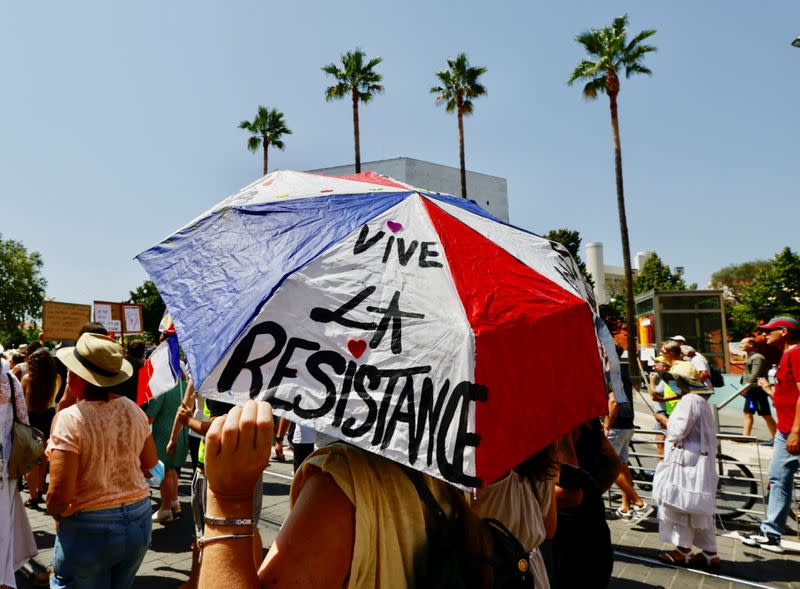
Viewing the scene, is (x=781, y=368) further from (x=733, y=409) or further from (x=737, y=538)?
(x=733, y=409)

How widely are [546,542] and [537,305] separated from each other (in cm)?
101

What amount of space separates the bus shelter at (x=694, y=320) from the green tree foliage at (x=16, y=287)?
55.2 m

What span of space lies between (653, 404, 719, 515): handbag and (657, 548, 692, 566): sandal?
38cm

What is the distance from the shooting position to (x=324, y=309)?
145 centimetres

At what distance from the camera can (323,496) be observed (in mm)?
1338

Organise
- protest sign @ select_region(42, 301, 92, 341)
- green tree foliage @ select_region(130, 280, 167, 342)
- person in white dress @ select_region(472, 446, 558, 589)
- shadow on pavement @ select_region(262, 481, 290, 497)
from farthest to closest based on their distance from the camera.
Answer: green tree foliage @ select_region(130, 280, 167, 342) → protest sign @ select_region(42, 301, 92, 341) → shadow on pavement @ select_region(262, 481, 290, 497) → person in white dress @ select_region(472, 446, 558, 589)

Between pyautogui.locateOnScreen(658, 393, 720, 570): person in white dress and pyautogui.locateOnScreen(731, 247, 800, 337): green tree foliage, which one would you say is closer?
pyautogui.locateOnScreen(658, 393, 720, 570): person in white dress

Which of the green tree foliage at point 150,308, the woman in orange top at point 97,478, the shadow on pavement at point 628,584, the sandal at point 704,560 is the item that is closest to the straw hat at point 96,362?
the woman in orange top at point 97,478

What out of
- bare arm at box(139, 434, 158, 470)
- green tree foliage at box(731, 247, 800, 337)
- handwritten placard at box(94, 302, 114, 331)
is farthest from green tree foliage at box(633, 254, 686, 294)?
bare arm at box(139, 434, 158, 470)

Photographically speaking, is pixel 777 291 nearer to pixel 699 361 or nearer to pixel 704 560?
pixel 699 361

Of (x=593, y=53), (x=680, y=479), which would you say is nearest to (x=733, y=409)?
(x=593, y=53)

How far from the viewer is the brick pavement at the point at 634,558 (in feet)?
15.3

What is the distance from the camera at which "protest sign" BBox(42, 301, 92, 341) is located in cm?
1596

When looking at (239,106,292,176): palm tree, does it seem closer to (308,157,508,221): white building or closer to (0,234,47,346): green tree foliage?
Answer: (308,157,508,221): white building
